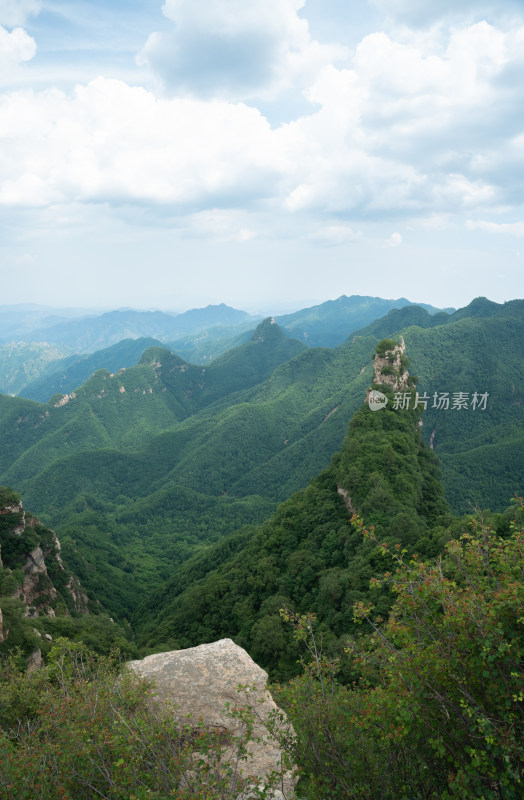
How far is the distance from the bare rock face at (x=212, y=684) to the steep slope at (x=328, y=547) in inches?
526

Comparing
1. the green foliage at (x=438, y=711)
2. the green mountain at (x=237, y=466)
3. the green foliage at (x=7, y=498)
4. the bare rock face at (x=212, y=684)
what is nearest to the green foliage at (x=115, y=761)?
the green foliage at (x=438, y=711)

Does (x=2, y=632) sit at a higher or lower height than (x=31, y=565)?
higher

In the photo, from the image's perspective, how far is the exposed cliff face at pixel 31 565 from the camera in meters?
47.0

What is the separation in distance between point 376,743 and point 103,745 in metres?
6.75

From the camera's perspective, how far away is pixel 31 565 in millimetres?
51094

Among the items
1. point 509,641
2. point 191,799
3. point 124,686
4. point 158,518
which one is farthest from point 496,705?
point 158,518

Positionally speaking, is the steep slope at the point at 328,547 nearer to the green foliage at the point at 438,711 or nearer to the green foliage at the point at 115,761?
the green foliage at the point at 438,711

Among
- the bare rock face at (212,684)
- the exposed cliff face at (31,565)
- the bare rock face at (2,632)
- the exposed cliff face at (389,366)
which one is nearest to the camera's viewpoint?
the bare rock face at (212,684)

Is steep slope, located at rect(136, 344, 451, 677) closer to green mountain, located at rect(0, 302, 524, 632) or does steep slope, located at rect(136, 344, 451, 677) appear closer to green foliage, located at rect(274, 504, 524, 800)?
green foliage, located at rect(274, 504, 524, 800)

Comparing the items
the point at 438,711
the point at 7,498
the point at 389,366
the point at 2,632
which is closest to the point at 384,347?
the point at 389,366

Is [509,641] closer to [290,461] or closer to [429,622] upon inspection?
[429,622]

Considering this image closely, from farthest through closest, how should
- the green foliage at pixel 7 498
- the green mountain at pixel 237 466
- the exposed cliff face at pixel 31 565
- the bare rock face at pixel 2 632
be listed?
the green mountain at pixel 237 466
the green foliage at pixel 7 498
the exposed cliff face at pixel 31 565
the bare rock face at pixel 2 632

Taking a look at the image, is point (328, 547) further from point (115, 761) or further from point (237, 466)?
point (237, 466)

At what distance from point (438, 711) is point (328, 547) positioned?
127 feet
